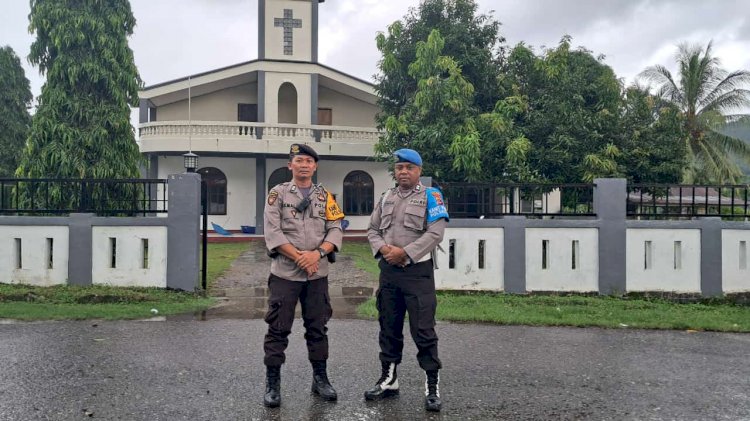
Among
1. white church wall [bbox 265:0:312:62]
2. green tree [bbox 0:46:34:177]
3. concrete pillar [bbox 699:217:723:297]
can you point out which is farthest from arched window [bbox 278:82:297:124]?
concrete pillar [bbox 699:217:723:297]

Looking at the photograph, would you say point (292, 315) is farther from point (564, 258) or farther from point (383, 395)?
point (564, 258)

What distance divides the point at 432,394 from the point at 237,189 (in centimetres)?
1902

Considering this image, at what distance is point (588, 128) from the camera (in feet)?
47.8

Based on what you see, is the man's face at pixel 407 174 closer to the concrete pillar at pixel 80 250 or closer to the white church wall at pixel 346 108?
the concrete pillar at pixel 80 250

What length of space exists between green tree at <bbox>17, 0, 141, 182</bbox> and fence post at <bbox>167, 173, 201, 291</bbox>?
25.7ft

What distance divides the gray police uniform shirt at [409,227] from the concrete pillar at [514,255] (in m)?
4.66

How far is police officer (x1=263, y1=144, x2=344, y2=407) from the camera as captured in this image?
13.9 ft

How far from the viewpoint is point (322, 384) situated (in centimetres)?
427

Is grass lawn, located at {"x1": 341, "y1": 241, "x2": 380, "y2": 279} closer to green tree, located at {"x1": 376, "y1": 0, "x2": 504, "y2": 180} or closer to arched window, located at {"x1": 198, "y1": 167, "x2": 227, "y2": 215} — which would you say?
green tree, located at {"x1": 376, "y1": 0, "x2": 504, "y2": 180}

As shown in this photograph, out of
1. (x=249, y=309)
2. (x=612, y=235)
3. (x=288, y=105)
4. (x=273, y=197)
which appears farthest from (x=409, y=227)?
(x=288, y=105)

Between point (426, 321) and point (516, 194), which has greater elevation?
point (516, 194)

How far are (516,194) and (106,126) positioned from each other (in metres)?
10.9

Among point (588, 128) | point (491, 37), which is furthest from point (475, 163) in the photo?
point (491, 37)

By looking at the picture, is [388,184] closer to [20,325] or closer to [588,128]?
[588,128]
